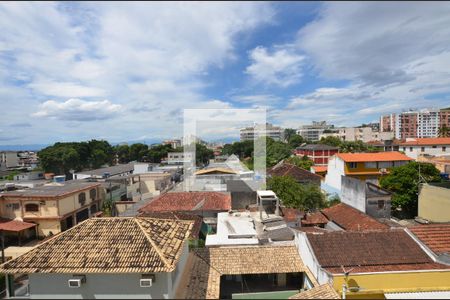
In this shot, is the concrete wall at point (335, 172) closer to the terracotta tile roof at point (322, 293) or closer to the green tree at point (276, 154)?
the terracotta tile roof at point (322, 293)

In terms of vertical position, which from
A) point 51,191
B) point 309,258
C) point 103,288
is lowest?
point 309,258

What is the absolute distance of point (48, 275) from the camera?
787 cm

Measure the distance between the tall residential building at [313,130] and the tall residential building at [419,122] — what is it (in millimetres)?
25144

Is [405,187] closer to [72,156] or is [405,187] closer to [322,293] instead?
[322,293]

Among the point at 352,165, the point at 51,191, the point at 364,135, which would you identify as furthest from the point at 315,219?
the point at 364,135

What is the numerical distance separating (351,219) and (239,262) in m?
8.42

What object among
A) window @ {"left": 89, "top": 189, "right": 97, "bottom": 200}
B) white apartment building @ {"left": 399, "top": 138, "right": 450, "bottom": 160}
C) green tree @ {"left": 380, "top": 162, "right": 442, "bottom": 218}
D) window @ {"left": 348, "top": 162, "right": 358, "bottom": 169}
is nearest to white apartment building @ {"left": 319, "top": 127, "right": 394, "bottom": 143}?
white apartment building @ {"left": 399, "top": 138, "right": 450, "bottom": 160}

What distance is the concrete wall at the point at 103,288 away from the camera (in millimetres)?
7781

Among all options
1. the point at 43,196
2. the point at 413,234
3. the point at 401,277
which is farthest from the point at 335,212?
the point at 43,196

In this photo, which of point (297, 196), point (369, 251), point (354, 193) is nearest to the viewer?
point (369, 251)

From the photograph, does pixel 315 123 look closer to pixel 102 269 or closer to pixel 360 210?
pixel 360 210

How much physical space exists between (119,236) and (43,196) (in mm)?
14101

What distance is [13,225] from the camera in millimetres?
18625

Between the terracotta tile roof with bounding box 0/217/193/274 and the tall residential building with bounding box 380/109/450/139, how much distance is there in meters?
88.4
